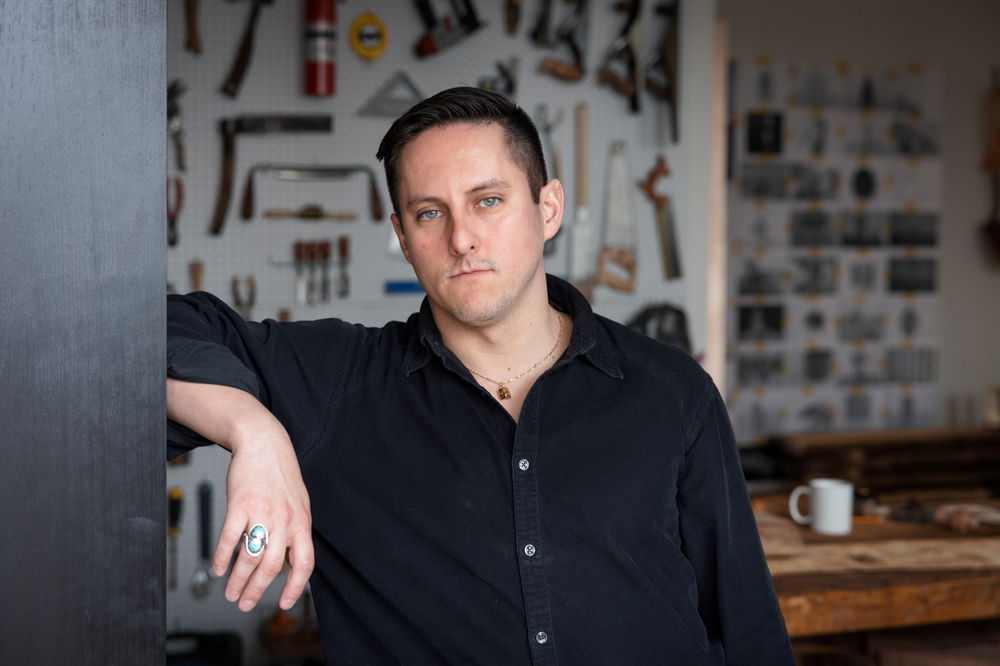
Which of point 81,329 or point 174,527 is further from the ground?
point 81,329

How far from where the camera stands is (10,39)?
796 millimetres

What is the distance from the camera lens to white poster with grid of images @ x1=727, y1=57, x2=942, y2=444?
212 inches

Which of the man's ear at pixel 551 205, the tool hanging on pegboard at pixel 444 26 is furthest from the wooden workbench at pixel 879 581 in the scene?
the tool hanging on pegboard at pixel 444 26

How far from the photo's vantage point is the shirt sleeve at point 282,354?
1.49 m

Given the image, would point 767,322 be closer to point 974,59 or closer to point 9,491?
point 974,59

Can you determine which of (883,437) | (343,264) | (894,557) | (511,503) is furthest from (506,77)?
(883,437)

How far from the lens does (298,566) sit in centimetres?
106

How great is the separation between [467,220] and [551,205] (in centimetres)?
26

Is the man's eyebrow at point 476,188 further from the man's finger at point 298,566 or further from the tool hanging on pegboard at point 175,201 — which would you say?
→ the tool hanging on pegboard at point 175,201

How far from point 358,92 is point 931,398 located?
3.71m

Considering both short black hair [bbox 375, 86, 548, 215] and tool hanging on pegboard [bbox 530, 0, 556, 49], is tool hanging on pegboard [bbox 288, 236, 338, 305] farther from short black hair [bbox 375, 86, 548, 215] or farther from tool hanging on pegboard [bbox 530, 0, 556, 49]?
short black hair [bbox 375, 86, 548, 215]

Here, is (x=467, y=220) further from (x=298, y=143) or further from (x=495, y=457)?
(x=298, y=143)

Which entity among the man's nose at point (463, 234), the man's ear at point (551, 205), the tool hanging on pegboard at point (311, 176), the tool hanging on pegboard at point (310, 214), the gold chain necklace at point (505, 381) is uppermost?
the tool hanging on pegboard at point (311, 176)

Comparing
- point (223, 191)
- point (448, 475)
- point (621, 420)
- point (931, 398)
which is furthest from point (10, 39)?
point (931, 398)
